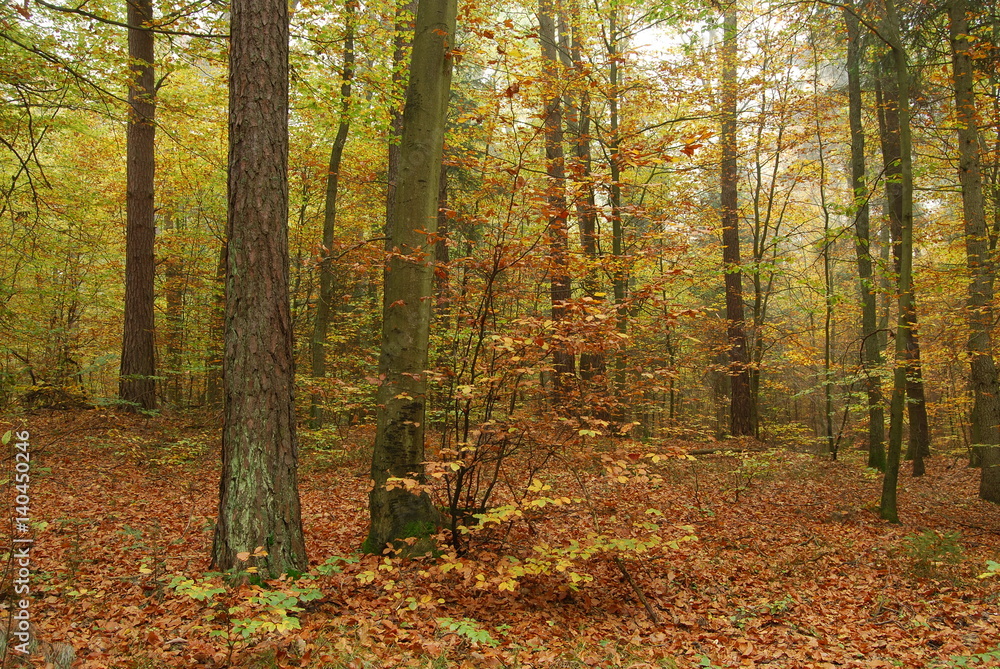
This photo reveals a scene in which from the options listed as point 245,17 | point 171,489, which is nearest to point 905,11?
point 245,17

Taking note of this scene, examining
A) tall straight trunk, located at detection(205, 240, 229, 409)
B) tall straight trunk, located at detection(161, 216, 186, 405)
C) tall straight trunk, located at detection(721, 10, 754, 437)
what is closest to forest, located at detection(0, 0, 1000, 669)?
tall straight trunk, located at detection(205, 240, 229, 409)

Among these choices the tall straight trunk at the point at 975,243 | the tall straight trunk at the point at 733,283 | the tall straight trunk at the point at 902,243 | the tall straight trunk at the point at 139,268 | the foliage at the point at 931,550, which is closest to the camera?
the foliage at the point at 931,550

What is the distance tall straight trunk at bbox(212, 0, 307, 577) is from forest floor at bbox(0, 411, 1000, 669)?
46 cm

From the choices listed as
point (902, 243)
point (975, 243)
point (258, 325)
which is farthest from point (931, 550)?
point (258, 325)

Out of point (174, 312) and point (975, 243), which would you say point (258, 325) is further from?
point (174, 312)

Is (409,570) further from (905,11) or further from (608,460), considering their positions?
(905,11)

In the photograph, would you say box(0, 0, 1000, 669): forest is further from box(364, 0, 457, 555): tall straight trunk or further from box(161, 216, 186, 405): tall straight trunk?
box(161, 216, 186, 405): tall straight trunk

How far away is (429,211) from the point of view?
18.0ft

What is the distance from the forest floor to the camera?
3.73m

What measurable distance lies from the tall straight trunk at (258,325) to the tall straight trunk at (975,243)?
30.6ft

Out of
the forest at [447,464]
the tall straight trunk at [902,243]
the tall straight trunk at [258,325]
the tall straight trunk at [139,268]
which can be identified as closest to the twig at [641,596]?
the forest at [447,464]

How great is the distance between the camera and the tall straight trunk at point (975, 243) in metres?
8.20

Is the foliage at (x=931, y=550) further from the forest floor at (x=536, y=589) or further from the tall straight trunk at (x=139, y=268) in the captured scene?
the tall straight trunk at (x=139, y=268)

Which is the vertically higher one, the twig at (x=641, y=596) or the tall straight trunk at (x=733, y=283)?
the tall straight trunk at (x=733, y=283)
